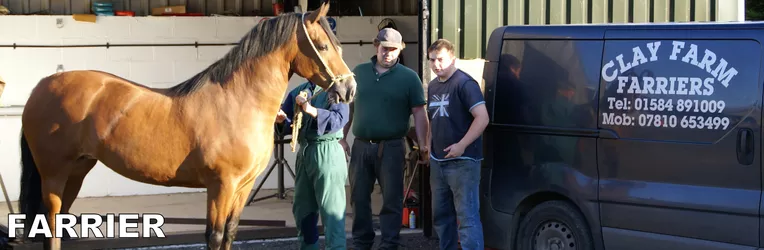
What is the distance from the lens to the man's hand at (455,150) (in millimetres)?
6377

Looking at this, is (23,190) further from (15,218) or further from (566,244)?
(566,244)

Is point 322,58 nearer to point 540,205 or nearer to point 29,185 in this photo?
point 540,205

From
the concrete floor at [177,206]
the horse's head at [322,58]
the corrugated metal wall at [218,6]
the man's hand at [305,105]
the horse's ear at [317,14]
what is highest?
the corrugated metal wall at [218,6]

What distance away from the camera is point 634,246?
232 inches

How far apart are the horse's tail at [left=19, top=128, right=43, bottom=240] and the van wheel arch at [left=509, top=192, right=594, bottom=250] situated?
3.00m

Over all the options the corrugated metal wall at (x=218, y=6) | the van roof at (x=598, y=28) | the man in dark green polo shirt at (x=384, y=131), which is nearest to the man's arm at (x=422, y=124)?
the man in dark green polo shirt at (x=384, y=131)

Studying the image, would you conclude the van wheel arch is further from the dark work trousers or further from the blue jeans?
the dark work trousers

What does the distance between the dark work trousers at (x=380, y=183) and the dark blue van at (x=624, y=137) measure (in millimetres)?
652

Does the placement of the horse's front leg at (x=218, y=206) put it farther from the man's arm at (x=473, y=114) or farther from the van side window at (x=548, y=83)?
the van side window at (x=548, y=83)

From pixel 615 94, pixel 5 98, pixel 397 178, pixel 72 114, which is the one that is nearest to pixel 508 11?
pixel 397 178

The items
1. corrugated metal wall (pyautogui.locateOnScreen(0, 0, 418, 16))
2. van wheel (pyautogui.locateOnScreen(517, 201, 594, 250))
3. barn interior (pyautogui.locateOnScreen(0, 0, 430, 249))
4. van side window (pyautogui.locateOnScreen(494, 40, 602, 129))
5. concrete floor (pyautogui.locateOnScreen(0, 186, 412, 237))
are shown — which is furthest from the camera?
corrugated metal wall (pyautogui.locateOnScreen(0, 0, 418, 16))

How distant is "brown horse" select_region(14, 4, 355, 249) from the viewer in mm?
5906

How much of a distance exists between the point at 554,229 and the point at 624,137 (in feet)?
2.63

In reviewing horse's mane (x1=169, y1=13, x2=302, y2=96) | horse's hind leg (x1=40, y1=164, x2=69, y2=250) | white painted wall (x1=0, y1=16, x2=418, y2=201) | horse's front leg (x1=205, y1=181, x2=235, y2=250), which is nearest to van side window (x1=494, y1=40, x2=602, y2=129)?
horse's mane (x1=169, y1=13, x2=302, y2=96)
